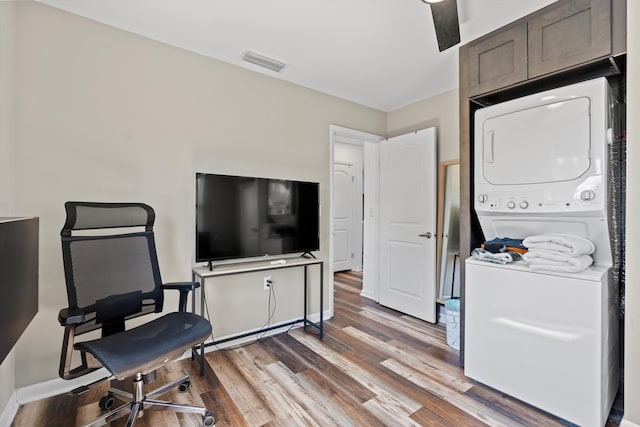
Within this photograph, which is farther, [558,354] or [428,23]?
[428,23]

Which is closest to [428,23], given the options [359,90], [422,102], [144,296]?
[359,90]

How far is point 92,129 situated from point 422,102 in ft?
10.6

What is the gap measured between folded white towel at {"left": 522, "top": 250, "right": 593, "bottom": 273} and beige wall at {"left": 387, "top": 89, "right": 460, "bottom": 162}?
1.59 m

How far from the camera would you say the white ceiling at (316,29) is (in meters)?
1.94

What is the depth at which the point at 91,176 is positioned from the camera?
6.85 ft

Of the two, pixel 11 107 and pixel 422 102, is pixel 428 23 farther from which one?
pixel 11 107

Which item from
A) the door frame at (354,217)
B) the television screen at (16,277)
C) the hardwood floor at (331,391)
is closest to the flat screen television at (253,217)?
the hardwood floor at (331,391)

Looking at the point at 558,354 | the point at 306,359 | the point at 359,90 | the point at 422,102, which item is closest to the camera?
the point at 558,354

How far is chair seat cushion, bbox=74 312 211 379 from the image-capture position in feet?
4.68

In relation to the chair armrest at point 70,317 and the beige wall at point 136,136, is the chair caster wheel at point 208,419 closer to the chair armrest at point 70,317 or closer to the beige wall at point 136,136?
the chair armrest at point 70,317

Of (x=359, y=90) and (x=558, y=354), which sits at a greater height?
(x=359, y=90)

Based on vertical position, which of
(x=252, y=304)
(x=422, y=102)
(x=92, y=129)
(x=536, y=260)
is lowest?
(x=252, y=304)

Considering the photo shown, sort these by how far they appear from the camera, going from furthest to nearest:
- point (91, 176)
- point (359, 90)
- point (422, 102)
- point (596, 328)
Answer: point (422, 102) → point (359, 90) → point (91, 176) → point (596, 328)

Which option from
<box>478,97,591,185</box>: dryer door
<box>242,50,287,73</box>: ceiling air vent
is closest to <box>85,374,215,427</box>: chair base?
<box>478,97,591,185</box>: dryer door
